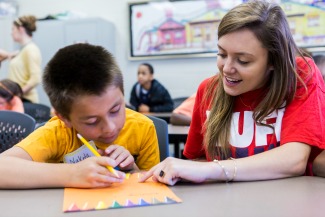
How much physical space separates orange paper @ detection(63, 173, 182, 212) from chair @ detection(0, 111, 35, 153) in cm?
72

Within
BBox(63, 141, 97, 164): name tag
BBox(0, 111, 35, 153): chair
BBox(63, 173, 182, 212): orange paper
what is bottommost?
BBox(0, 111, 35, 153): chair

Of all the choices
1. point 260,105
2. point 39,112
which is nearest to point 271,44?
point 260,105

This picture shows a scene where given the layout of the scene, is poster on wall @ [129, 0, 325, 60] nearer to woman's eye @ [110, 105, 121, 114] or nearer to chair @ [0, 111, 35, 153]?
chair @ [0, 111, 35, 153]

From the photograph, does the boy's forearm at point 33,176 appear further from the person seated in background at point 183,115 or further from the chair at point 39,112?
the chair at point 39,112

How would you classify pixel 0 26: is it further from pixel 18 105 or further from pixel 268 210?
pixel 268 210

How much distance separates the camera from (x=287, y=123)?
0.93 m

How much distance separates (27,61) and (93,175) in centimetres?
312

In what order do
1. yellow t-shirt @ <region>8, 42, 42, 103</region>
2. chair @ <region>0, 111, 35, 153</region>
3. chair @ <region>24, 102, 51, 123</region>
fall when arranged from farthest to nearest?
yellow t-shirt @ <region>8, 42, 42, 103</region>
chair @ <region>24, 102, 51, 123</region>
chair @ <region>0, 111, 35, 153</region>

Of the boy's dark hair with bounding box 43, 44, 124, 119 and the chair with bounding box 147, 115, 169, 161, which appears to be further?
the chair with bounding box 147, 115, 169, 161

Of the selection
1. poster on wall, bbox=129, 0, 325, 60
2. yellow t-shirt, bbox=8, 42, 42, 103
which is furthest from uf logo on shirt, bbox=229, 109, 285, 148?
poster on wall, bbox=129, 0, 325, 60

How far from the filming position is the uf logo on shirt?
38.2 inches

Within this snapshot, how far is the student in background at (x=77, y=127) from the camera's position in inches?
32.0

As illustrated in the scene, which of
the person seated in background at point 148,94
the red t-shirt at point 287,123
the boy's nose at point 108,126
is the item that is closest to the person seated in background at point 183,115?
the red t-shirt at point 287,123

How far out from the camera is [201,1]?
4418mm
